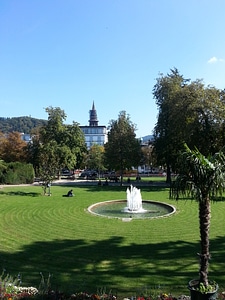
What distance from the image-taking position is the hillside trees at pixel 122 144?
1570 inches

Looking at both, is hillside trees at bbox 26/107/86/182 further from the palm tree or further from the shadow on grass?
the palm tree

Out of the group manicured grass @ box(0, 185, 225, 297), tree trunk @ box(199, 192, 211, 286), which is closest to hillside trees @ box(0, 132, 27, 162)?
manicured grass @ box(0, 185, 225, 297)

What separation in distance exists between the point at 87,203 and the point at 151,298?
1728cm

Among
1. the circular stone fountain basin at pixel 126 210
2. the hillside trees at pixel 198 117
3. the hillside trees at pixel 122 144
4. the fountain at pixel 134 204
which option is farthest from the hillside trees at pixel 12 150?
the fountain at pixel 134 204

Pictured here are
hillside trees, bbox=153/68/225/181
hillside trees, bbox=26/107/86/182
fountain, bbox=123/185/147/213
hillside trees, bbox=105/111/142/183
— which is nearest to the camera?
fountain, bbox=123/185/147/213

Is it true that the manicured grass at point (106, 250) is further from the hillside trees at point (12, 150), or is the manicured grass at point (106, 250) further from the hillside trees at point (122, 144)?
the hillside trees at point (12, 150)

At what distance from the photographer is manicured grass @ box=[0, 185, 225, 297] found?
870 cm

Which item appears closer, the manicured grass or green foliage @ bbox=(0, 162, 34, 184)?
the manicured grass

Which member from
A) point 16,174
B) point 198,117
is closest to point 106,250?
point 198,117

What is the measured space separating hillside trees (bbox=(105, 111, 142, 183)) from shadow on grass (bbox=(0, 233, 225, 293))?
27186 millimetres

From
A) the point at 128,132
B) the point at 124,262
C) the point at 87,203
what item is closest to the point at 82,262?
the point at 124,262

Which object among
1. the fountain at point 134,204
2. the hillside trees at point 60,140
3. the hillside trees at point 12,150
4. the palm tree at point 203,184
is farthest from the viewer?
the hillside trees at point 12,150

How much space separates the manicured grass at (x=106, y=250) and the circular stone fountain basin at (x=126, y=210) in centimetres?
151

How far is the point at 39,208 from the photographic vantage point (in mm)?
20969
